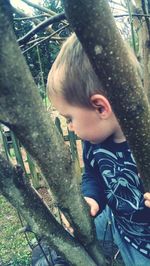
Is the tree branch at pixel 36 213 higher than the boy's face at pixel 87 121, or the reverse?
the boy's face at pixel 87 121

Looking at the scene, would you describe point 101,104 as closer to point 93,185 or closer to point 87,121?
point 87,121

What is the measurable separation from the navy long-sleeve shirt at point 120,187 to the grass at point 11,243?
3.63ft

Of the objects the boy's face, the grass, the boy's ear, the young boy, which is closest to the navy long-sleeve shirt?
the young boy

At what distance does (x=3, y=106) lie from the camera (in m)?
0.80

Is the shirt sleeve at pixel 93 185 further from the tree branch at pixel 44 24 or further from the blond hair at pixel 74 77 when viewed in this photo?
the tree branch at pixel 44 24

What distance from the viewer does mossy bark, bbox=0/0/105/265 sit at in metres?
0.72

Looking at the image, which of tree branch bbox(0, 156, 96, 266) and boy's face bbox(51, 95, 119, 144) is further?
boy's face bbox(51, 95, 119, 144)

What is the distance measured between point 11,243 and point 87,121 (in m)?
2.59

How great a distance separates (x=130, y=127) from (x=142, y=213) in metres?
0.94

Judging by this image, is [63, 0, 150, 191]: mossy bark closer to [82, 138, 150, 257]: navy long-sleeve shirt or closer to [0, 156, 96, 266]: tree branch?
[0, 156, 96, 266]: tree branch

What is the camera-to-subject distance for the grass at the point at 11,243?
2896mm

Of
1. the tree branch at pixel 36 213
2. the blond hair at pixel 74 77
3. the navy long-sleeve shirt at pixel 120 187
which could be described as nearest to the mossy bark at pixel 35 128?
the tree branch at pixel 36 213

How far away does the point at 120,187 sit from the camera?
1591 mm

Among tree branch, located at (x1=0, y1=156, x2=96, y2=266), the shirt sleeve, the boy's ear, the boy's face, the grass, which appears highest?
the boy's ear
